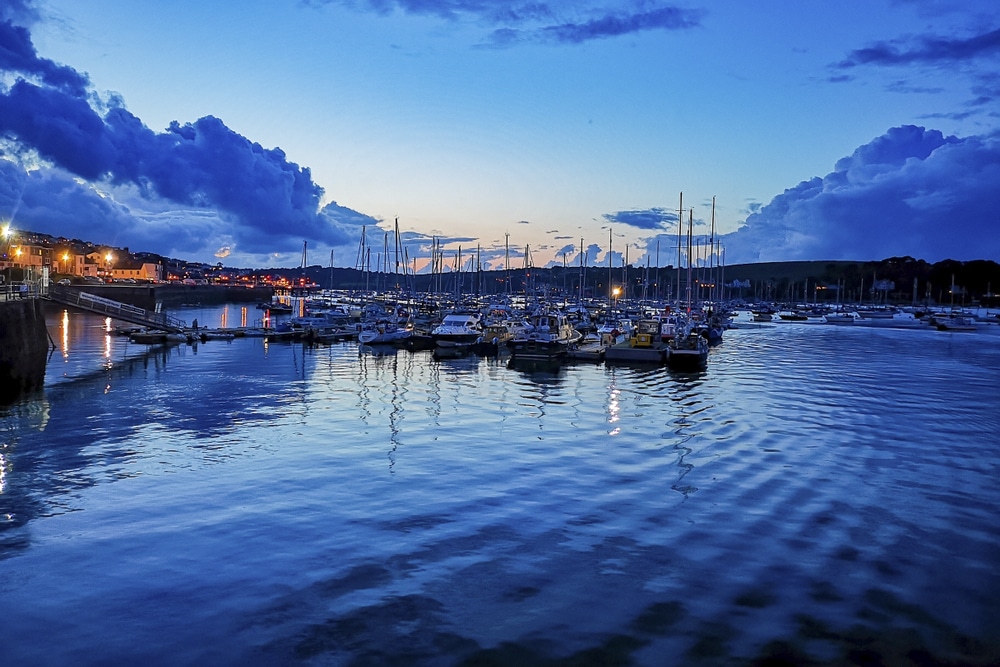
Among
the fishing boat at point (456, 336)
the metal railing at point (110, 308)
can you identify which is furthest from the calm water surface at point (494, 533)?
the fishing boat at point (456, 336)

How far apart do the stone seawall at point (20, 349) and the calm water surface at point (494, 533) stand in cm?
351

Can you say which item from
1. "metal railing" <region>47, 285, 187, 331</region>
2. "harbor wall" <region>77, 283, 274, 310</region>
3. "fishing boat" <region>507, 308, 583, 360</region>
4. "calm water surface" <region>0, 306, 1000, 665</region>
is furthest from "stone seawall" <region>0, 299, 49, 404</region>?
"harbor wall" <region>77, 283, 274, 310</region>

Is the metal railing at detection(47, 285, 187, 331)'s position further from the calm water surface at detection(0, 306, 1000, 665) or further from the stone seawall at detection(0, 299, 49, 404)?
the calm water surface at detection(0, 306, 1000, 665)

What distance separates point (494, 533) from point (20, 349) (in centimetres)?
3012

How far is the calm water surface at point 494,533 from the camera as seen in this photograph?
405 inches

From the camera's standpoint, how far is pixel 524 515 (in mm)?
15961

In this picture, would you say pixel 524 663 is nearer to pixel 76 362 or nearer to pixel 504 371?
pixel 504 371

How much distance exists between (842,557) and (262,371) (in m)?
37.0

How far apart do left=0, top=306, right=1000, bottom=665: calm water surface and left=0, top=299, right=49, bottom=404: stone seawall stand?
3508mm

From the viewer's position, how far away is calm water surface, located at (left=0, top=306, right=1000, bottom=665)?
33.8 ft

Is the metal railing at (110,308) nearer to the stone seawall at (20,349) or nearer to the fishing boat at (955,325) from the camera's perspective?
the stone seawall at (20,349)

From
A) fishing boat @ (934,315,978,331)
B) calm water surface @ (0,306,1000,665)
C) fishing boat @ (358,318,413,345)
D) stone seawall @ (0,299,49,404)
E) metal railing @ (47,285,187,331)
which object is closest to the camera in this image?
calm water surface @ (0,306,1000,665)

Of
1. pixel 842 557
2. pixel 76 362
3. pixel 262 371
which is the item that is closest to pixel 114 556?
pixel 842 557

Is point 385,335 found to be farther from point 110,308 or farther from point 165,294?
point 165,294
